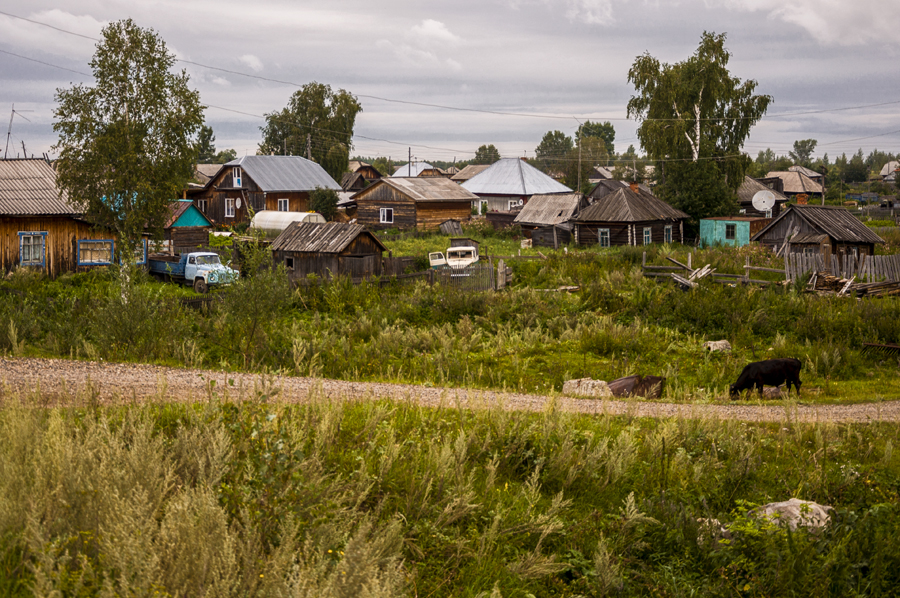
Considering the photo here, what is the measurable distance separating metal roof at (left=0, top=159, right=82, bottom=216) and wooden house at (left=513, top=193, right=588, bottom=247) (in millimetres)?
29362

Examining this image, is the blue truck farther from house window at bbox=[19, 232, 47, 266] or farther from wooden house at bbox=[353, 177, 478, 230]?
wooden house at bbox=[353, 177, 478, 230]

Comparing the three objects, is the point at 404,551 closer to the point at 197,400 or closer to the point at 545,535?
the point at 545,535

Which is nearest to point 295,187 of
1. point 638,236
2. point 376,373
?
point 638,236

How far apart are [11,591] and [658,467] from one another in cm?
679

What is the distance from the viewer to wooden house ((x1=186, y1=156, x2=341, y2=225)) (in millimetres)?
55062

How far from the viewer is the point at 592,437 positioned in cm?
866

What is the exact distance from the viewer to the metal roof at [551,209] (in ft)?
160

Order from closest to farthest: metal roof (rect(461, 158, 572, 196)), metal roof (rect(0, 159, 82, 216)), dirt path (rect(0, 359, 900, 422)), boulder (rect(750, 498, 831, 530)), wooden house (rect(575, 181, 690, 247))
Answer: boulder (rect(750, 498, 831, 530))
dirt path (rect(0, 359, 900, 422))
metal roof (rect(0, 159, 82, 216))
wooden house (rect(575, 181, 690, 247))
metal roof (rect(461, 158, 572, 196))

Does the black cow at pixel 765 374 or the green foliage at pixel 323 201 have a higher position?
the green foliage at pixel 323 201

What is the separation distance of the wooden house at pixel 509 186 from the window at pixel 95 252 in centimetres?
4123

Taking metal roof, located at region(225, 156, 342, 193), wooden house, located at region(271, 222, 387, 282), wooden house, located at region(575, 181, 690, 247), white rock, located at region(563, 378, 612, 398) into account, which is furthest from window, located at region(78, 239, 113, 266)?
wooden house, located at region(575, 181, 690, 247)

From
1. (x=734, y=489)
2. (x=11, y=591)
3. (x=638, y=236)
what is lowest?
(x=734, y=489)

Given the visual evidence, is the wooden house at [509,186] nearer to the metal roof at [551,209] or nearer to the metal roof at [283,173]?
the metal roof at [551,209]

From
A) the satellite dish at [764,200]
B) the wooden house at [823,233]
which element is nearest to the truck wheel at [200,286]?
the wooden house at [823,233]
